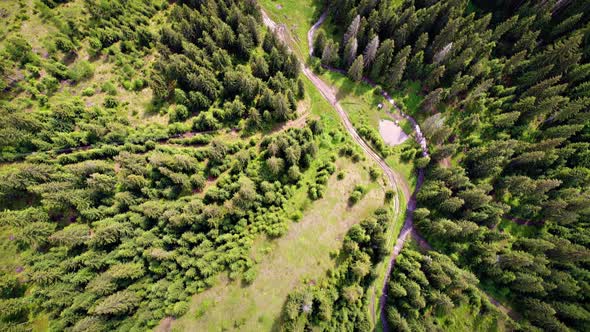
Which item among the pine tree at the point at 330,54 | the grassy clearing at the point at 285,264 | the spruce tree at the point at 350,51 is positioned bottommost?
the grassy clearing at the point at 285,264

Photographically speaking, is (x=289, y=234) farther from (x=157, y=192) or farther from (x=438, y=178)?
(x=438, y=178)

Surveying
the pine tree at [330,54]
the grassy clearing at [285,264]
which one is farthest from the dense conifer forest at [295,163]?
the pine tree at [330,54]

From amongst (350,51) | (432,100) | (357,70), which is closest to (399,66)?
(357,70)

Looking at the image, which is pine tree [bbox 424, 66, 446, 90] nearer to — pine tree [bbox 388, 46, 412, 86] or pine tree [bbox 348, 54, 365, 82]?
pine tree [bbox 388, 46, 412, 86]

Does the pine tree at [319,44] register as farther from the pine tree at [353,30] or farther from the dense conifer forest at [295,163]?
the pine tree at [353,30]

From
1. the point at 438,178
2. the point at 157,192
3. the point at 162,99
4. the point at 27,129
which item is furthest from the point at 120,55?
the point at 438,178

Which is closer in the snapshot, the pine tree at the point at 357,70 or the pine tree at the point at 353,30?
the pine tree at the point at 357,70

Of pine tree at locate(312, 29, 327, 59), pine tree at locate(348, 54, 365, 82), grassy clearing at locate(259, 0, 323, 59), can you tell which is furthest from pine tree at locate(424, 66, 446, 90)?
grassy clearing at locate(259, 0, 323, 59)
